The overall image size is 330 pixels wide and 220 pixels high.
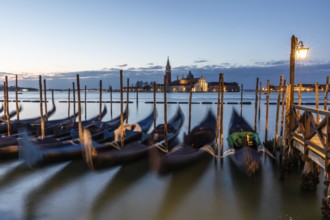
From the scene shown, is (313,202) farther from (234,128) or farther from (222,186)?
(234,128)

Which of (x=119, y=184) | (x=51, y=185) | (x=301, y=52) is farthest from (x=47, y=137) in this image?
(x=301, y=52)

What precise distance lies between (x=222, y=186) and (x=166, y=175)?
4.73 feet

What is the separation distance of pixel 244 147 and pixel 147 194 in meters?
3.09

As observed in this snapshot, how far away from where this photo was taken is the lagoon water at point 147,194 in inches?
223

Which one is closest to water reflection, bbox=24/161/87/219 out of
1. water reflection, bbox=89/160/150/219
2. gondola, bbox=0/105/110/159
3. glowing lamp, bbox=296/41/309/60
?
gondola, bbox=0/105/110/159

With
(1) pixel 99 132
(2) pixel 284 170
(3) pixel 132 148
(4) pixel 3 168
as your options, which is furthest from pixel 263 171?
(4) pixel 3 168

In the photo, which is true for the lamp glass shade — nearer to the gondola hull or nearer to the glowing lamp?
the glowing lamp

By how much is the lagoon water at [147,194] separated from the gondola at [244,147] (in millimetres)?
384

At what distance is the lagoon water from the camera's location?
566cm

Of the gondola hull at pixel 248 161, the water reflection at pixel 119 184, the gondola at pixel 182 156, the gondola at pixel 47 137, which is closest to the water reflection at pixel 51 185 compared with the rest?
the gondola at pixel 47 137

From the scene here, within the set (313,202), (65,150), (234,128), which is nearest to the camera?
(313,202)

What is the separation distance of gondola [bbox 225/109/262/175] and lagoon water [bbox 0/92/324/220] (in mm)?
384

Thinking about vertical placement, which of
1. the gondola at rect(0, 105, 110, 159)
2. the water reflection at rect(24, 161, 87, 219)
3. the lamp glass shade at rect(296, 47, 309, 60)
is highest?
the lamp glass shade at rect(296, 47, 309, 60)

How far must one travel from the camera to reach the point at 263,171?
8.20 metres
